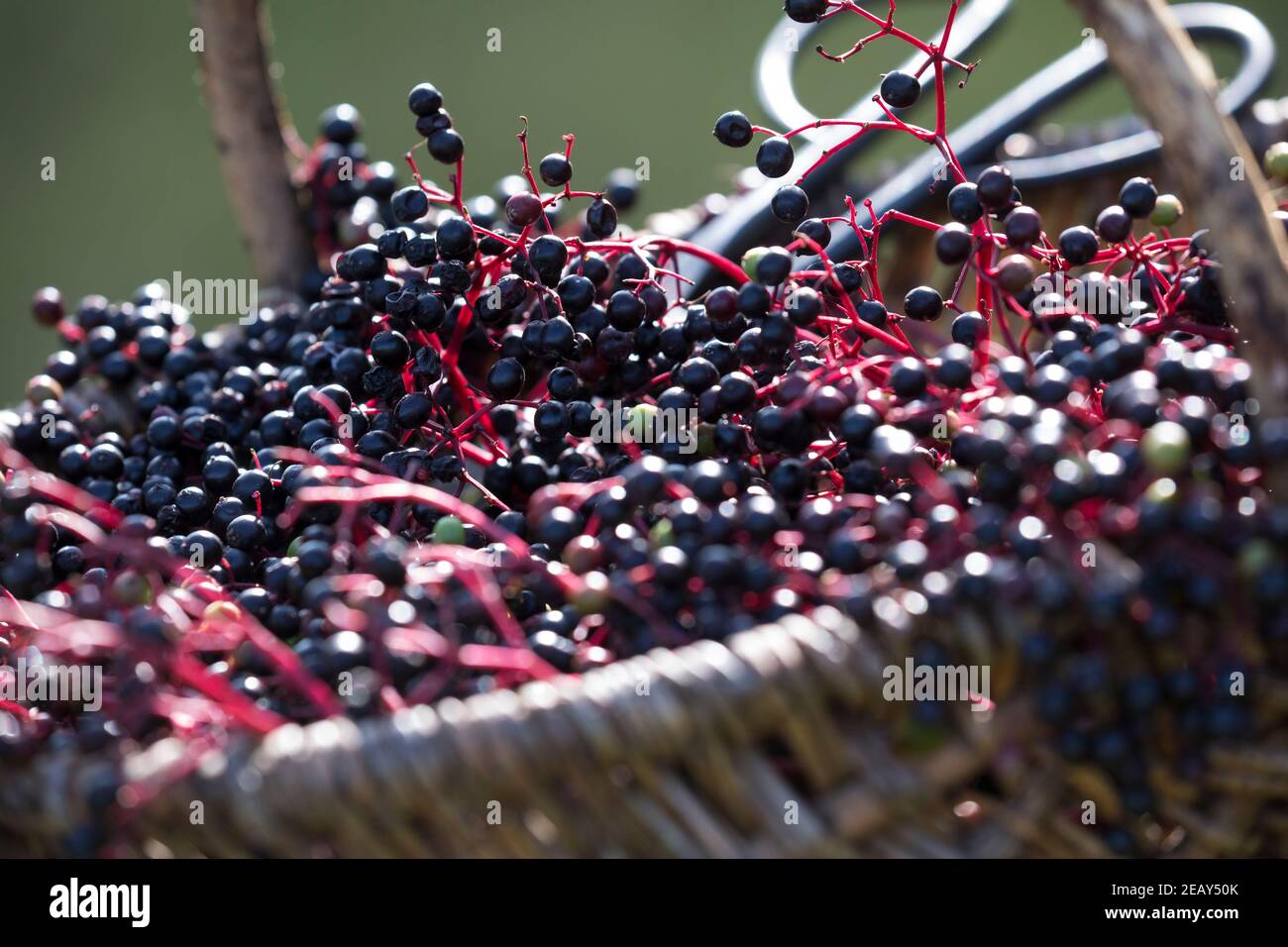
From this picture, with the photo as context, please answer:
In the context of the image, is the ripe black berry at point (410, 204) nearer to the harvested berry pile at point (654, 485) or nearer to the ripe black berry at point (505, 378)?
the harvested berry pile at point (654, 485)

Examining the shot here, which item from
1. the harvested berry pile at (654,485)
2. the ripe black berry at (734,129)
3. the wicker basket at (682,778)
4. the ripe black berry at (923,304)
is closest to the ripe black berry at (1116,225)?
the harvested berry pile at (654,485)

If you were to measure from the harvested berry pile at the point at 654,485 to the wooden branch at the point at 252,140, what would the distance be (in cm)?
15

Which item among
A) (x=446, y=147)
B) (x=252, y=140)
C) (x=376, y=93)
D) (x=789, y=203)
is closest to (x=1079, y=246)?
(x=789, y=203)

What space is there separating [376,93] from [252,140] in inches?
86.5

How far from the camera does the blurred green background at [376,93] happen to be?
265cm

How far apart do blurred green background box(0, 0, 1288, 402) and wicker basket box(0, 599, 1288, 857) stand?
2.16m

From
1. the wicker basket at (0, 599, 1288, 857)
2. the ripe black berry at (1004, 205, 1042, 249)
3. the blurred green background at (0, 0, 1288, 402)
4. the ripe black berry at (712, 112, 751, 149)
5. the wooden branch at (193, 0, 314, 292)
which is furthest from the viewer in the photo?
the blurred green background at (0, 0, 1288, 402)

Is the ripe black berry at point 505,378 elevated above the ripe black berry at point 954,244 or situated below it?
below

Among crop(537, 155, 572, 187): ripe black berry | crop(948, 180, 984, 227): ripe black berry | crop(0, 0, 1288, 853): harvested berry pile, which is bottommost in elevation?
crop(0, 0, 1288, 853): harvested berry pile

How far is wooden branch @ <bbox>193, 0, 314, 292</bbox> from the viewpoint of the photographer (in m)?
0.87

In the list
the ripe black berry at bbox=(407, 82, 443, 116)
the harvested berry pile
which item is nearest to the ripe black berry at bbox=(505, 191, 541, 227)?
the harvested berry pile

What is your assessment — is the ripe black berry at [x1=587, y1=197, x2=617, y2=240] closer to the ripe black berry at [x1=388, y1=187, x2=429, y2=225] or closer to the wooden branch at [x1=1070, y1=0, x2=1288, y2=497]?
the ripe black berry at [x1=388, y1=187, x2=429, y2=225]

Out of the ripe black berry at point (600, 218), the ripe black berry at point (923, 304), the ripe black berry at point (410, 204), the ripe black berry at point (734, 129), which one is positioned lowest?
the ripe black berry at point (923, 304)
